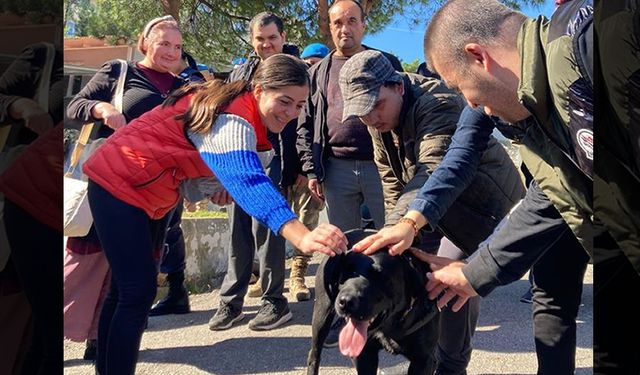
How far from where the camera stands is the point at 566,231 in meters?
1.76

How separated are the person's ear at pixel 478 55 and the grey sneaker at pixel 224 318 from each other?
167 cm

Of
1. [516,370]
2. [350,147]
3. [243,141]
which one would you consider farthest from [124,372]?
[516,370]

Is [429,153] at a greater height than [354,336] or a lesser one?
greater

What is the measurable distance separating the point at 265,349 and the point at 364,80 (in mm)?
1192

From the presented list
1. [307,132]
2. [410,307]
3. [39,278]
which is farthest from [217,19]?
[39,278]

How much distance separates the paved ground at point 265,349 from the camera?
2484 mm

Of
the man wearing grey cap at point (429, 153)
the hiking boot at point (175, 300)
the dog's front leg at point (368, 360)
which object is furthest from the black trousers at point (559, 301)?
the hiking boot at point (175, 300)

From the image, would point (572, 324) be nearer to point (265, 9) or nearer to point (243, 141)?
point (243, 141)

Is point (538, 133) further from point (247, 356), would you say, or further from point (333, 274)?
point (247, 356)

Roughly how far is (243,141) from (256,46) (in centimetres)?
101

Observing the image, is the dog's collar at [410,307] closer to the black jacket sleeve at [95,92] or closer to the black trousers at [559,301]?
the black trousers at [559,301]

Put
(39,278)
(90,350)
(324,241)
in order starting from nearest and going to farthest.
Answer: (39,278), (324,241), (90,350)

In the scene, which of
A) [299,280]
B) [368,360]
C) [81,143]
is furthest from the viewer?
[299,280]

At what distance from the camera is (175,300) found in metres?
2.94
